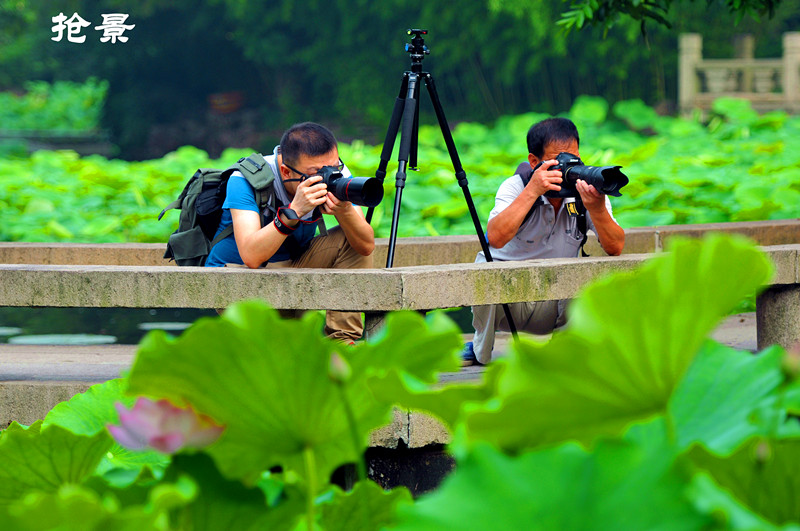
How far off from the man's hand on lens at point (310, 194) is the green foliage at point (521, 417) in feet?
5.70

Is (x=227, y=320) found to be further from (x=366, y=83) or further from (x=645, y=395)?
(x=366, y=83)

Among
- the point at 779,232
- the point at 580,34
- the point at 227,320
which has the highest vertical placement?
the point at 580,34

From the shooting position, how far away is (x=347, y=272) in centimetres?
235

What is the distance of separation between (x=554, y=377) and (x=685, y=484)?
0.31 ft

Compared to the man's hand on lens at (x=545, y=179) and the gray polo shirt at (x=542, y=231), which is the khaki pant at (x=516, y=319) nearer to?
the gray polo shirt at (x=542, y=231)

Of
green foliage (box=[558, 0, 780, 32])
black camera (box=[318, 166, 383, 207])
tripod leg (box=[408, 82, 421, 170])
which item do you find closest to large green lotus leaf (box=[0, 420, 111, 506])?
black camera (box=[318, 166, 383, 207])

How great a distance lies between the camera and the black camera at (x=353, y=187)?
2.45 m

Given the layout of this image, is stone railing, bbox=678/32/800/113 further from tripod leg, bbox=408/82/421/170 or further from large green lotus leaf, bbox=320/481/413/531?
large green lotus leaf, bbox=320/481/413/531

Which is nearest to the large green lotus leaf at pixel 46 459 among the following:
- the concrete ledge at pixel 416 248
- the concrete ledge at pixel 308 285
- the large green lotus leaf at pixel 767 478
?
the large green lotus leaf at pixel 767 478

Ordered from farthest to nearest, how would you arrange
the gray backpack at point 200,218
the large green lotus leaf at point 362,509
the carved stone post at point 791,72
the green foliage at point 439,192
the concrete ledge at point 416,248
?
1. the carved stone post at point 791,72
2. the green foliage at point 439,192
3. the concrete ledge at point 416,248
4. the gray backpack at point 200,218
5. the large green lotus leaf at point 362,509

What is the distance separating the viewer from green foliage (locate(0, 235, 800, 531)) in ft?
1.75

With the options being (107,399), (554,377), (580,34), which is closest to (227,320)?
(554,377)

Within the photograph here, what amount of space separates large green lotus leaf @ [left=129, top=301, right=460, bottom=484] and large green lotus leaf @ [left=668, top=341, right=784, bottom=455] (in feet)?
0.58

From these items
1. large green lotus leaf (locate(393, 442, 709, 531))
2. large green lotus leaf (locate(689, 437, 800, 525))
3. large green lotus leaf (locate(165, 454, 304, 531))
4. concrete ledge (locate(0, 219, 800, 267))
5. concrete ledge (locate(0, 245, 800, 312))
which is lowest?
concrete ledge (locate(0, 219, 800, 267))
